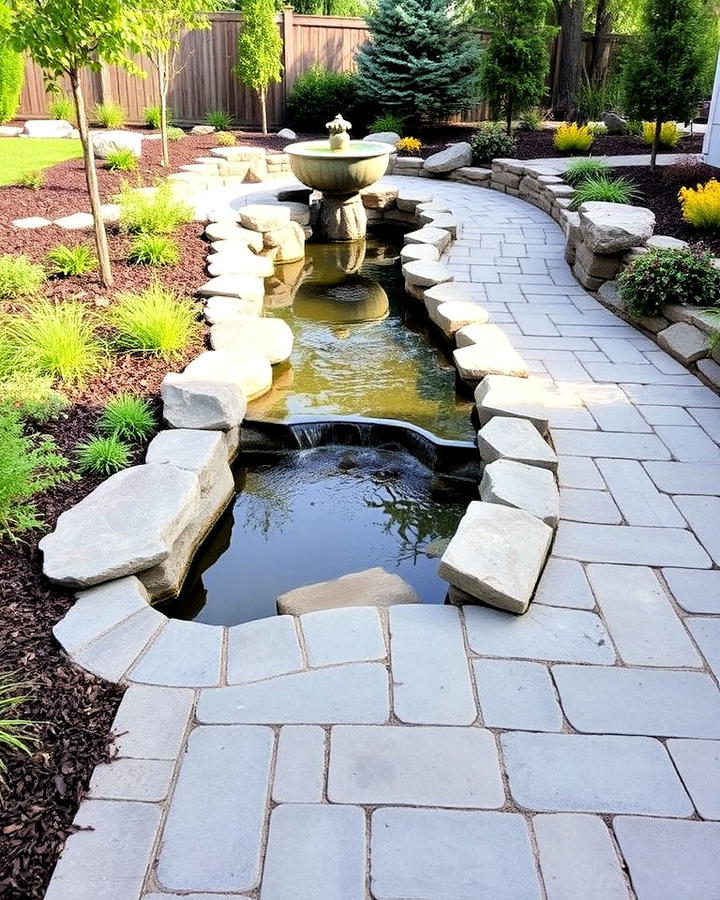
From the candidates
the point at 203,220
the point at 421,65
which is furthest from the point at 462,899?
the point at 421,65

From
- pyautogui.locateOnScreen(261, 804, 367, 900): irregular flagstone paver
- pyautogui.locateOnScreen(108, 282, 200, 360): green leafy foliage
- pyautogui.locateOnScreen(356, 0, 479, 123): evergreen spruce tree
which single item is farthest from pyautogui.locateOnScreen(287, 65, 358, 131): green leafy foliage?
pyautogui.locateOnScreen(261, 804, 367, 900): irregular flagstone paver

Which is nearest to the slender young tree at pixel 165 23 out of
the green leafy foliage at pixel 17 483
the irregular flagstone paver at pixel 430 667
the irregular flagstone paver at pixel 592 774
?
the green leafy foliage at pixel 17 483

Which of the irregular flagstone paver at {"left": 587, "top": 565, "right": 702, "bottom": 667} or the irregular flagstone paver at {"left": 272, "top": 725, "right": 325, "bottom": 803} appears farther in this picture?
the irregular flagstone paver at {"left": 587, "top": 565, "right": 702, "bottom": 667}

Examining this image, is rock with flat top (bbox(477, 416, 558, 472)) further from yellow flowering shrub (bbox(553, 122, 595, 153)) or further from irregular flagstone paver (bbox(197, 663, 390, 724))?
yellow flowering shrub (bbox(553, 122, 595, 153))

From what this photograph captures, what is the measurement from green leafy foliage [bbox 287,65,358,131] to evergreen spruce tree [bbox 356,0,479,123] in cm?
60

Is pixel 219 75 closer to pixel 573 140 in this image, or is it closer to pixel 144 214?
pixel 573 140

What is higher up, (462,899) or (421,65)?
(421,65)

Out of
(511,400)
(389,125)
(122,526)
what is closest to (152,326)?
(122,526)

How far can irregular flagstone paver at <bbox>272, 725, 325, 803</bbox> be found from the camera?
1872 mm

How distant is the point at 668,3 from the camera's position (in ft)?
23.7

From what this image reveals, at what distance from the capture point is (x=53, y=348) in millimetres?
3912

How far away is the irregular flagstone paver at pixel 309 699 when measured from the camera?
2104 millimetres

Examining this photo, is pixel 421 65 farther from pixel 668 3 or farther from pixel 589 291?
pixel 589 291

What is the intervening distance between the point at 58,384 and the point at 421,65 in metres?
9.67
